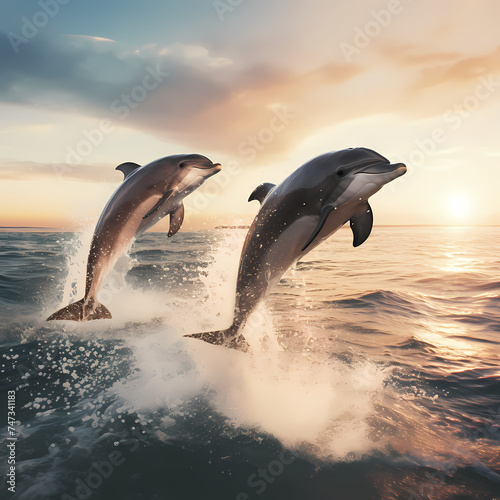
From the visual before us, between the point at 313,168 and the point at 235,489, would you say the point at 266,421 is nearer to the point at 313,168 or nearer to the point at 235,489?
the point at 235,489

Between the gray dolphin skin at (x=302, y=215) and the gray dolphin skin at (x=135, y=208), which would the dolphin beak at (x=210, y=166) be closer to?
the gray dolphin skin at (x=135, y=208)

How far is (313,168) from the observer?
4473 millimetres

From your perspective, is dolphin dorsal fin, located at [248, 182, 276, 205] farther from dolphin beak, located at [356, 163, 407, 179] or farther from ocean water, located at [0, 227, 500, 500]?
ocean water, located at [0, 227, 500, 500]

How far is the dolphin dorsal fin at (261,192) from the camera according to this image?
5328 millimetres

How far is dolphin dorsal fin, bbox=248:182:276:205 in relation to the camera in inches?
210

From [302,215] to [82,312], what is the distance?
4.56m

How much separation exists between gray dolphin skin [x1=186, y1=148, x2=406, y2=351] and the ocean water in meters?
1.03

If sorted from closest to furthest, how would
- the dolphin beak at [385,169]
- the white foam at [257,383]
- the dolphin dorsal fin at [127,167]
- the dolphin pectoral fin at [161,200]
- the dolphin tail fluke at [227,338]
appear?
the dolphin beak at [385,169], the white foam at [257,383], the dolphin tail fluke at [227,338], the dolphin pectoral fin at [161,200], the dolphin dorsal fin at [127,167]

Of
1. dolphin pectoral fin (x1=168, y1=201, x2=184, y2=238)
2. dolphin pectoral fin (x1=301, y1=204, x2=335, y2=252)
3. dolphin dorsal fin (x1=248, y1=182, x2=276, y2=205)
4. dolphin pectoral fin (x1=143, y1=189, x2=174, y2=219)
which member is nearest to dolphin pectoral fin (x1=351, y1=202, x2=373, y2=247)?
dolphin pectoral fin (x1=301, y1=204, x2=335, y2=252)

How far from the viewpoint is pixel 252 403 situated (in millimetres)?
5273

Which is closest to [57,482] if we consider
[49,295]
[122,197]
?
[122,197]

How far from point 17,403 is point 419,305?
1076cm

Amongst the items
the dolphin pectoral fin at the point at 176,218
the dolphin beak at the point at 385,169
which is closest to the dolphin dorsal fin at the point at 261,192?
the dolphin beak at the point at 385,169

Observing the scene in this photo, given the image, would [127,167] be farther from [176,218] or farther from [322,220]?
[322,220]
